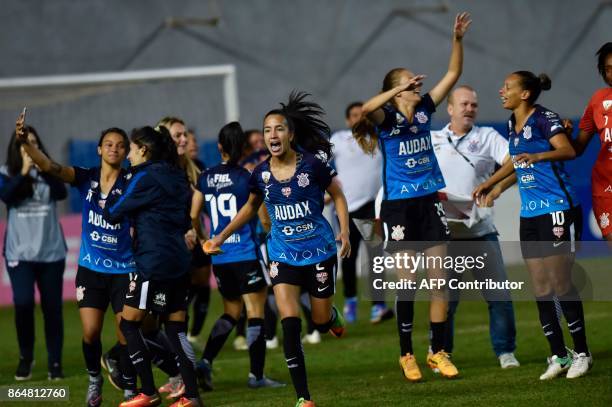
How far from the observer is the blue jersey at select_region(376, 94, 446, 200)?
8.84 m

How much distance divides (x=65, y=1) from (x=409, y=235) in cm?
1608

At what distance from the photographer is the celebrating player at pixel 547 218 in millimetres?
8438

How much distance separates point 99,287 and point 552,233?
3.31 meters

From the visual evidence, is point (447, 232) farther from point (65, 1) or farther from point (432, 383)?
point (65, 1)

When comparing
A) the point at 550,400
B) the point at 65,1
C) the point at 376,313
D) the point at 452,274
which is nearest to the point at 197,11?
the point at 65,1

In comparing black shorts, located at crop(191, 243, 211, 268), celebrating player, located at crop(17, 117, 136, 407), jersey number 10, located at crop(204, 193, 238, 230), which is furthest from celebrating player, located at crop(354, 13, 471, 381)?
black shorts, located at crop(191, 243, 211, 268)

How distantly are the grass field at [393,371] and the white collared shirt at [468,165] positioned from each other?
107 centimetres

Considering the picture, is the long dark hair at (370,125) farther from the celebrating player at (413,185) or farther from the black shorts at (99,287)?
the black shorts at (99,287)

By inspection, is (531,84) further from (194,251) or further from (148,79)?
(148,79)

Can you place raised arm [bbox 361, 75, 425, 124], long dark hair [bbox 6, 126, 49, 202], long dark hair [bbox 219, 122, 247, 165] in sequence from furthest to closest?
long dark hair [bbox 6, 126, 49, 202] < long dark hair [bbox 219, 122, 247, 165] < raised arm [bbox 361, 75, 425, 124]

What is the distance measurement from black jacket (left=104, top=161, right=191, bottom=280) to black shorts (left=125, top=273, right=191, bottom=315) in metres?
0.06

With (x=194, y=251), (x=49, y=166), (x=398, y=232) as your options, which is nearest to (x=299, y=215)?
(x=398, y=232)

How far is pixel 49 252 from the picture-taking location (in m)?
11.0

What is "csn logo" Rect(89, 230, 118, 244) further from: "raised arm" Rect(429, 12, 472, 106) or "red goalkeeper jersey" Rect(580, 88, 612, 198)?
"red goalkeeper jersey" Rect(580, 88, 612, 198)
